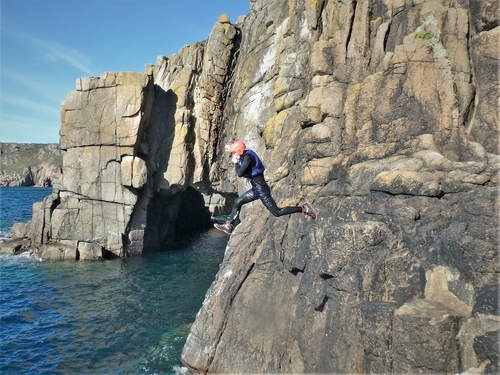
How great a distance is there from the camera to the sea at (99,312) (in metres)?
17.1

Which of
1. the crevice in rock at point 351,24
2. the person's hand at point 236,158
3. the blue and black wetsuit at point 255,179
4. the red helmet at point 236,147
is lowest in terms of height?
the blue and black wetsuit at point 255,179

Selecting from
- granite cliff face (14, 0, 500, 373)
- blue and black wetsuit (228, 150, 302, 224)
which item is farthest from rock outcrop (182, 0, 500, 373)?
blue and black wetsuit (228, 150, 302, 224)

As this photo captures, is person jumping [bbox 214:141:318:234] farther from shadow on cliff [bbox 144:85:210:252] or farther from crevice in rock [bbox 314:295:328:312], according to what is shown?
shadow on cliff [bbox 144:85:210:252]

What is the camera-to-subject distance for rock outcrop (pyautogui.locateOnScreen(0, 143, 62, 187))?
167625mm

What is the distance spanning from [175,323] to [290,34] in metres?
19.0

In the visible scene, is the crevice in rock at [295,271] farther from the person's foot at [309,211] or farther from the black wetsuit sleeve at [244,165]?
the black wetsuit sleeve at [244,165]

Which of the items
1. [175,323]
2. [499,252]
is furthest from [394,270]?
[175,323]

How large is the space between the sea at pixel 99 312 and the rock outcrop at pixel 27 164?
496 ft

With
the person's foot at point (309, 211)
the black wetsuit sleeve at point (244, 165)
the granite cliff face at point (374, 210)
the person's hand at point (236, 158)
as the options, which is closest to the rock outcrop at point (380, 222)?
the granite cliff face at point (374, 210)

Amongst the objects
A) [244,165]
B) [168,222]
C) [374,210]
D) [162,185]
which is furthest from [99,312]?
[168,222]

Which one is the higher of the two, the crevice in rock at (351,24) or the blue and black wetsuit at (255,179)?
the crevice in rock at (351,24)

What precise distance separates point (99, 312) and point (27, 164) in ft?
576

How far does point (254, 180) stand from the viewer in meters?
13.0

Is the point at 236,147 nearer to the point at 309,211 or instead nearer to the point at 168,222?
the point at 309,211
